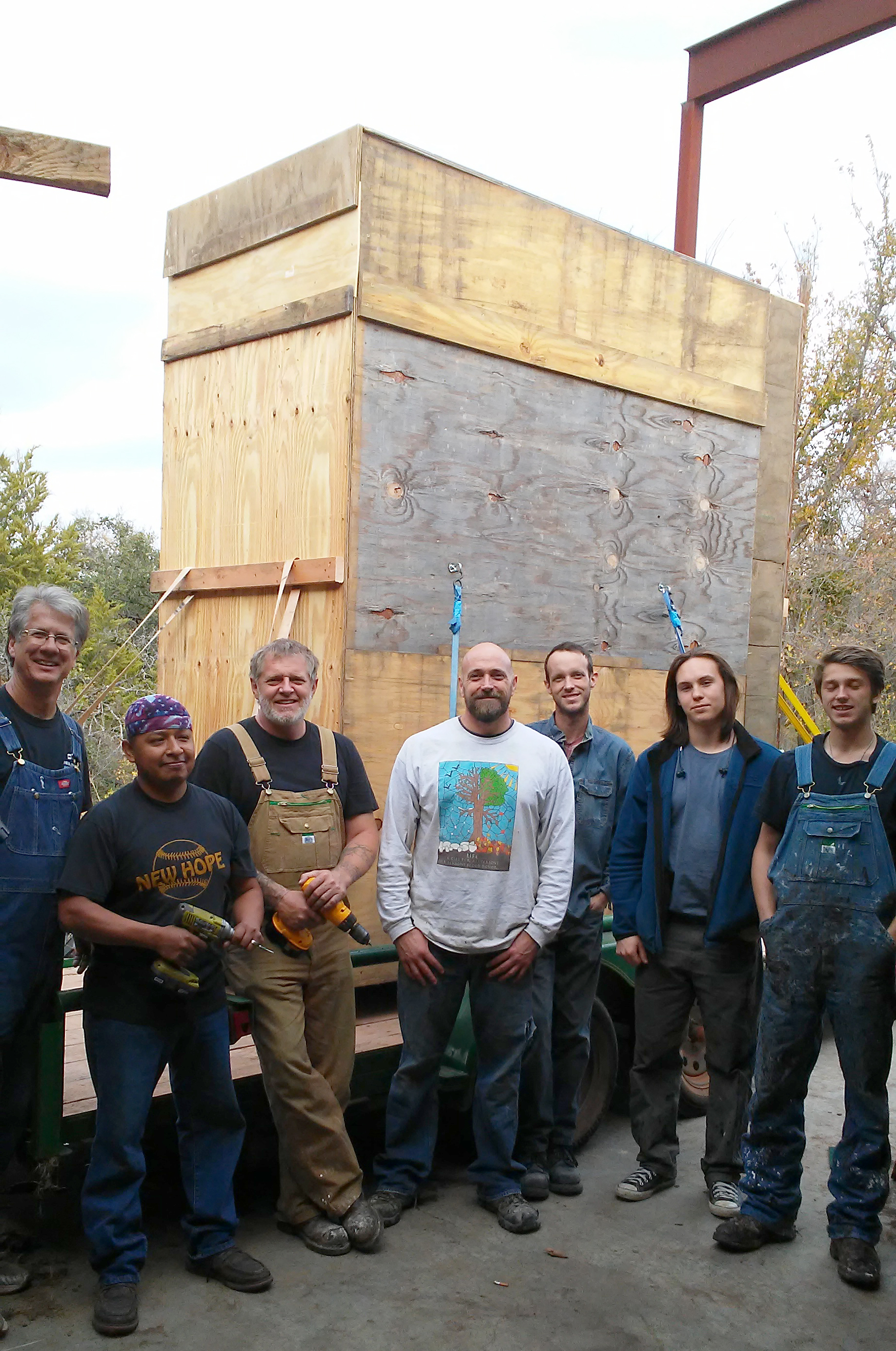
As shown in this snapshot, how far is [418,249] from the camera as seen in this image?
190 inches

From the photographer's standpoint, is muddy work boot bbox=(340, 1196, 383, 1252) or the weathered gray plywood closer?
muddy work boot bbox=(340, 1196, 383, 1252)

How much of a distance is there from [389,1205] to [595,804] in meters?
1.67

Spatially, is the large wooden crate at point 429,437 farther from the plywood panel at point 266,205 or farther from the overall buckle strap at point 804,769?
the overall buckle strap at point 804,769

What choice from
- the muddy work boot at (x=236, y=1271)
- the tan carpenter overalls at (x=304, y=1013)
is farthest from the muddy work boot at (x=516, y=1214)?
the muddy work boot at (x=236, y=1271)

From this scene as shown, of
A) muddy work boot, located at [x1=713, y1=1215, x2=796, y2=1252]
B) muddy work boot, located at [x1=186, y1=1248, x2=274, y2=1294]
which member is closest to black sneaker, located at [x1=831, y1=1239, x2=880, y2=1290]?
muddy work boot, located at [x1=713, y1=1215, x2=796, y2=1252]

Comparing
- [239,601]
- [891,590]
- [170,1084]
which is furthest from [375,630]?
[891,590]

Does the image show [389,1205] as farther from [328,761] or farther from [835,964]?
[835,964]

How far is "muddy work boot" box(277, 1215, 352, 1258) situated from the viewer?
378cm

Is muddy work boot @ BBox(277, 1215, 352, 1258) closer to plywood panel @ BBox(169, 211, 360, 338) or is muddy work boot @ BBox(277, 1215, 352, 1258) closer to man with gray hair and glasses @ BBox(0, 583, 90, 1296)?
man with gray hair and glasses @ BBox(0, 583, 90, 1296)

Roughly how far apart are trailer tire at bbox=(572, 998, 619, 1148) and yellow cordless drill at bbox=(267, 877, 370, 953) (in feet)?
5.06

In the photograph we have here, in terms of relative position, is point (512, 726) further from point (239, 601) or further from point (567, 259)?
point (567, 259)

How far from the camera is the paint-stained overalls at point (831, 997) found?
3742mm

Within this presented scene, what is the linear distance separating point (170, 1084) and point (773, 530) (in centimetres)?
441

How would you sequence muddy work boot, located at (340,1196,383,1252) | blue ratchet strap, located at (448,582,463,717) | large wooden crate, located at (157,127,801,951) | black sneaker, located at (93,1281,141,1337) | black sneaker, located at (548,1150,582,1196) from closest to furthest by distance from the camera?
black sneaker, located at (93,1281,141,1337) → muddy work boot, located at (340,1196,383,1252) → black sneaker, located at (548,1150,582,1196) → large wooden crate, located at (157,127,801,951) → blue ratchet strap, located at (448,582,463,717)
